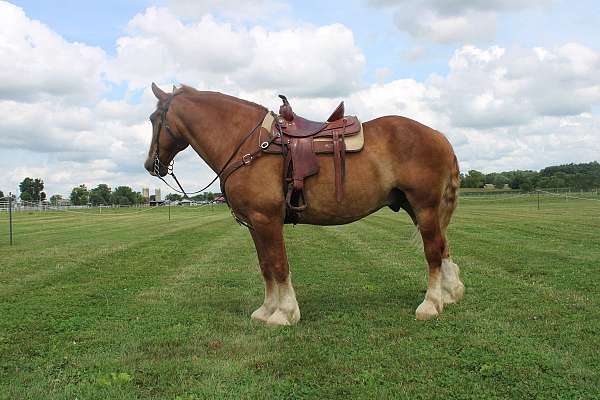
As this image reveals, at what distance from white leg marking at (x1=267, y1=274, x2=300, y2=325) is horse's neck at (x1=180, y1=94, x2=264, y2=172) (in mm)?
1794

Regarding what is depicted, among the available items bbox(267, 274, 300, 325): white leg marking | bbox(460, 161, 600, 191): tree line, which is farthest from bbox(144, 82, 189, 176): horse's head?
bbox(460, 161, 600, 191): tree line

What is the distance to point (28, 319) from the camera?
21.7ft

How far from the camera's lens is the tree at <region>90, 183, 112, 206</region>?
130375 millimetres

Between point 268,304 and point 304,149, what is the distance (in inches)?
80.9

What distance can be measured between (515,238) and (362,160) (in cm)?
1115

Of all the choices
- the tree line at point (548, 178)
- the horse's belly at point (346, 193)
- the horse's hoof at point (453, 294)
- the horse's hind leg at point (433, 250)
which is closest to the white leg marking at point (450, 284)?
the horse's hoof at point (453, 294)

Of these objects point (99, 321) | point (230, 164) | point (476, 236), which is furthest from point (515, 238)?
point (99, 321)

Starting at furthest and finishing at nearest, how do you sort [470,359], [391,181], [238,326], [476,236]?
[476,236] < [391,181] < [238,326] < [470,359]

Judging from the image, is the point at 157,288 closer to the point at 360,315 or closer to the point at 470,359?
the point at 360,315

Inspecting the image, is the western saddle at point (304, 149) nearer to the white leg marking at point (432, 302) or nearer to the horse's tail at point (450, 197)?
the horse's tail at point (450, 197)

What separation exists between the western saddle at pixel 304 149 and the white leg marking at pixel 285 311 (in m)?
0.98

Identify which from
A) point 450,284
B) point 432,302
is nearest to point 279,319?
point 432,302

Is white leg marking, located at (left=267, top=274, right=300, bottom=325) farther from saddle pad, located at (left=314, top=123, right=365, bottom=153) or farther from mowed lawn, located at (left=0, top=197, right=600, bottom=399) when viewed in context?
saddle pad, located at (left=314, top=123, right=365, bottom=153)

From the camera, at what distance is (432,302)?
6.54 meters
